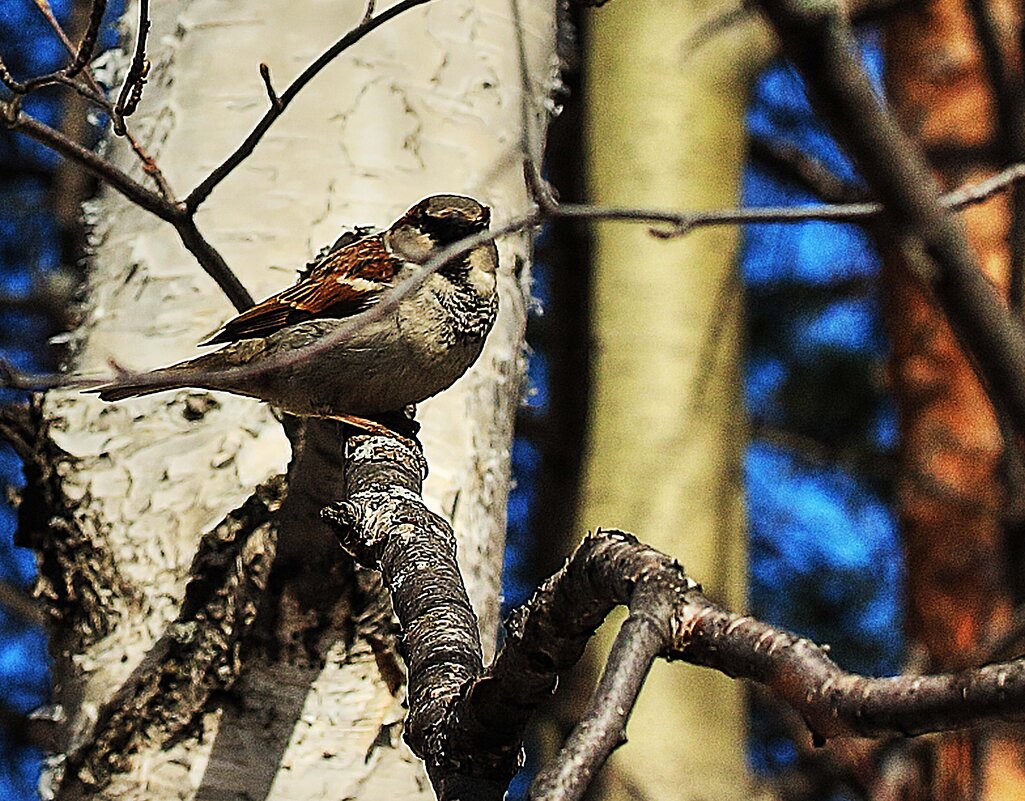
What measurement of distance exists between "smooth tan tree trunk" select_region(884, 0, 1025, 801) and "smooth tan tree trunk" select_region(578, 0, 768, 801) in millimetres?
1075

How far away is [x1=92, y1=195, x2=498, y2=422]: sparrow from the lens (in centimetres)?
164

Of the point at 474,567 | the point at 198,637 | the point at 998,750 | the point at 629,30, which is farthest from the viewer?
the point at 998,750

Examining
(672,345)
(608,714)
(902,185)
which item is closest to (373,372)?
(902,185)

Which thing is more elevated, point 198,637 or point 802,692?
point 198,637

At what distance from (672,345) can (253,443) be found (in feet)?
6.57

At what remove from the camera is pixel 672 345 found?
3.63 meters

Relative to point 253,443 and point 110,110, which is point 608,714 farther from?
point 253,443

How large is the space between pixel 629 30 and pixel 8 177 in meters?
2.09

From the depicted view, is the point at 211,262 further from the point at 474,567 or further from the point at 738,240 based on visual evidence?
the point at 738,240

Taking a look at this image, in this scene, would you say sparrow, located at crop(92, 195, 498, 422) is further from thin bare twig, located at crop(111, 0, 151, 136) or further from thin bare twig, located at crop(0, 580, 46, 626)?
thin bare twig, located at crop(0, 580, 46, 626)

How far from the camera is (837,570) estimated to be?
5.37 metres

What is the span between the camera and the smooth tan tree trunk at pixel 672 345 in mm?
3330

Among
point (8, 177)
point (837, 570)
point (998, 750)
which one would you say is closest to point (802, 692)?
point (998, 750)

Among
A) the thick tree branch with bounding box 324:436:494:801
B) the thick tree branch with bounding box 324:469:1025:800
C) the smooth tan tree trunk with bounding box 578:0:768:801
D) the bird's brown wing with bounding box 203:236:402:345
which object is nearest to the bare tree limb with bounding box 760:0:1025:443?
the thick tree branch with bounding box 324:469:1025:800
